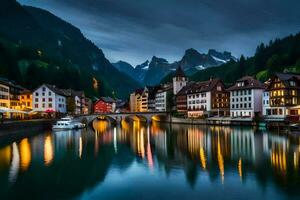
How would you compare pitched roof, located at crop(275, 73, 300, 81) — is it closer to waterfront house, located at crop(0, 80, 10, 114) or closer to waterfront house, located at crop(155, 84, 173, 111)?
waterfront house, located at crop(155, 84, 173, 111)

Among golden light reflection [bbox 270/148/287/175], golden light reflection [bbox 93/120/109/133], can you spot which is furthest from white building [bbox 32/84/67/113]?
golden light reflection [bbox 270/148/287/175]

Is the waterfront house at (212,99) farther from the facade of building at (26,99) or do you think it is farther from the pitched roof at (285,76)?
the facade of building at (26,99)

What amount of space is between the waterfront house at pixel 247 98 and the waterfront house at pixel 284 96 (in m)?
8.47

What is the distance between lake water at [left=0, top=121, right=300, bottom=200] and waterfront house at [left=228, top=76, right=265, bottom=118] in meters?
63.0

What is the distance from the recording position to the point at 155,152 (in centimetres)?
5347

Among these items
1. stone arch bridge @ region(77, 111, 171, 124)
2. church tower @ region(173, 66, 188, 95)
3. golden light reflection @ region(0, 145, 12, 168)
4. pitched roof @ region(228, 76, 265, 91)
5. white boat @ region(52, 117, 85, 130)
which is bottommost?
golden light reflection @ region(0, 145, 12, 168)

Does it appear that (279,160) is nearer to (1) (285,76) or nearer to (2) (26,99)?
(1) (285,76)

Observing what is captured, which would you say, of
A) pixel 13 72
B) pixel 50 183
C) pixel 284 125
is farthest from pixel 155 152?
pixel 13 72

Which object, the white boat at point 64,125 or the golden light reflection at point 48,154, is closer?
the golden light reflection at point 48,154

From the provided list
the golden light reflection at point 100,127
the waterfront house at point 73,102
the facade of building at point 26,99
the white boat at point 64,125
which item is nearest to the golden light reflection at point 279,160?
the golden light reflection at point 100,127

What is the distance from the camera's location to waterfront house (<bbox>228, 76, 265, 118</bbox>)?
116 metres

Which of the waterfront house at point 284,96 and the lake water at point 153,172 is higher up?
the waterfront house at point 284,96

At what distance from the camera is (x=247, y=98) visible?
388 ft

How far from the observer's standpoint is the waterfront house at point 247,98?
4567 inches
